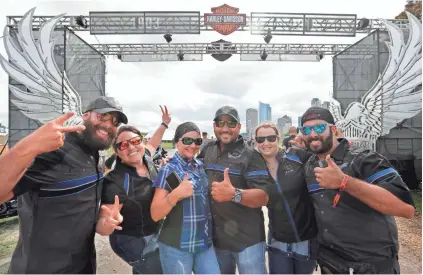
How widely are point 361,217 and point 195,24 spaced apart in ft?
38.9

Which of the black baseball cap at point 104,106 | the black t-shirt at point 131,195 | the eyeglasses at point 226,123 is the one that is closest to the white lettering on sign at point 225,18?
the eyeglasses at point 226,123

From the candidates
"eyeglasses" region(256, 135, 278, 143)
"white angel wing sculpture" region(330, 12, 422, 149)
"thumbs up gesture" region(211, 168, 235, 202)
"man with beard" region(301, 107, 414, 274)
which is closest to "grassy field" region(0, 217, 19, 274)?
"thumbs up gesture" region(211, 168, 235, 202)

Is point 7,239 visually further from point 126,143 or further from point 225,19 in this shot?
point 225,19

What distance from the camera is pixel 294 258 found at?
101 inches

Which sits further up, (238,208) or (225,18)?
(225,18)

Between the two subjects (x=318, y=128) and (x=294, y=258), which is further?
(x=294, y=258)

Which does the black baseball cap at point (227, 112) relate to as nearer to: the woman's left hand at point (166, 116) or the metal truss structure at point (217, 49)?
the woman's left hand at point (166, 116)

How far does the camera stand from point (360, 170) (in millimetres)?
2248

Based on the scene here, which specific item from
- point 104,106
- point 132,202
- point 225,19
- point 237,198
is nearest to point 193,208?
point 237,198

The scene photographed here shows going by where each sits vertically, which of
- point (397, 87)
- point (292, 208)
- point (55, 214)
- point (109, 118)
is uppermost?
point (397, 87)

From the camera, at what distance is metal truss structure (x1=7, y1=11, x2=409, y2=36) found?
11.8 metres

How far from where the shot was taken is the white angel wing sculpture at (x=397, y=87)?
383 inches

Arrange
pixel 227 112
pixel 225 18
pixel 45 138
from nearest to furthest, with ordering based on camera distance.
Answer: pixel 45 138 → pixel 227 112 → pixel 225 18

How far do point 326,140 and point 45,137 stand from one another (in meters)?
2.44
